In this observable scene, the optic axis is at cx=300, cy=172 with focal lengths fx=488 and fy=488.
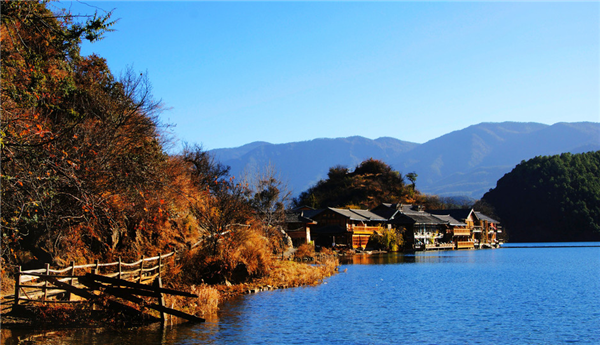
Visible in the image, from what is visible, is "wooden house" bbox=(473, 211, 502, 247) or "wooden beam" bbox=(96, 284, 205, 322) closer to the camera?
"wooden beam" bbox=(96, 284, 205, 322)

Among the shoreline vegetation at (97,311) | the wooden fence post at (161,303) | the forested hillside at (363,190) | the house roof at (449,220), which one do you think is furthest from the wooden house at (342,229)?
the wooden fence post at (161,303)

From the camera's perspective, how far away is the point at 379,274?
43.7m

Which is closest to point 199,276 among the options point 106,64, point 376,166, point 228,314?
point 228,314

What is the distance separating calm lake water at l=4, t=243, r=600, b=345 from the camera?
1788 cm

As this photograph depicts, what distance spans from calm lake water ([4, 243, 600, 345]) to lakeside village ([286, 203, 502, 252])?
4087 centimetres

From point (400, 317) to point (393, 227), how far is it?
76.4 m

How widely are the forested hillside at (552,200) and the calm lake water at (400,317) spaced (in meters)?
106

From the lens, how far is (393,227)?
97.6 meters

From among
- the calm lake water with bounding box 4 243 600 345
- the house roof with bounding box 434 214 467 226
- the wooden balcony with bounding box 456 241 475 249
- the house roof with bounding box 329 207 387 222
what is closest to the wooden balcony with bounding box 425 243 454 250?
the wooden balcony with bounding box 456 241 475 249

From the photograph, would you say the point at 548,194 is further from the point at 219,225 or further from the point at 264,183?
the point at 219,225

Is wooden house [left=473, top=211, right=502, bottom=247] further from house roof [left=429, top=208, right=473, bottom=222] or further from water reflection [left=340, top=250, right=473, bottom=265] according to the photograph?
water reflection [left=340, top=250, right=473, bottom=265]

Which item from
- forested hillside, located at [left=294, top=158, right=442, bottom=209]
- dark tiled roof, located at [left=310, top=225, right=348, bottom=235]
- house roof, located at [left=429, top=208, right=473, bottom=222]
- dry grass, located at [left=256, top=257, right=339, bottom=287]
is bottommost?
dry grass, located at [left=256, top=257, right=339, bottom=287]

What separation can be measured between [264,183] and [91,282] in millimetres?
39867

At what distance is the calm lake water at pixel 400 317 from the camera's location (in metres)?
17.9
